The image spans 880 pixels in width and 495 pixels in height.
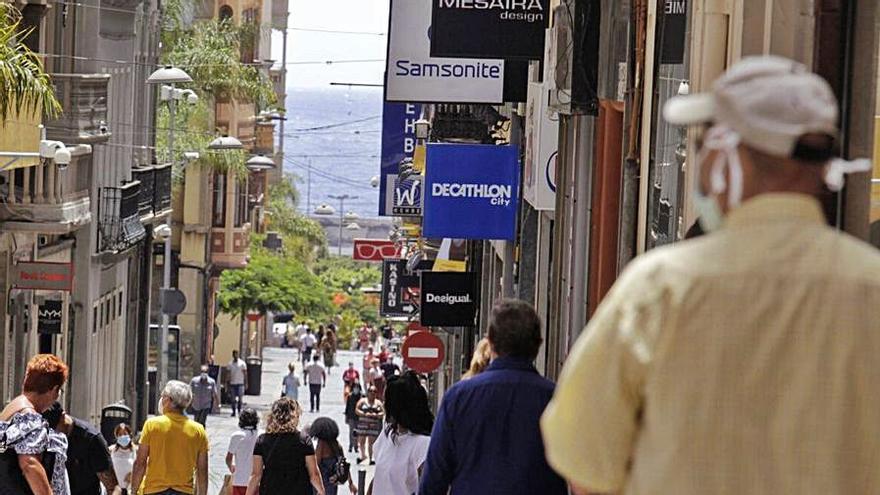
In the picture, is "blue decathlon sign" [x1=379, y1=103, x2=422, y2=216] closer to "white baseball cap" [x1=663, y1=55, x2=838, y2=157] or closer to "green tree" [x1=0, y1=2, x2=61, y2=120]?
"green tree" [x1=0, y1=2, x2=61, y2=120]

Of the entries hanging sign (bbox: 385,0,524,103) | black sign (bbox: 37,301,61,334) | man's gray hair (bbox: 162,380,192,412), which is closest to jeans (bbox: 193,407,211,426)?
black sign (bbox: 37,301,61,334)

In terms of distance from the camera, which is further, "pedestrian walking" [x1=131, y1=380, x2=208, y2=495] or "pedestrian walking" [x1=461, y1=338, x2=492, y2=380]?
"pedestrian walking" [x1=131, y1=380, x2=208, y2=495]

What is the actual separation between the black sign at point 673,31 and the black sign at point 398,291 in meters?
33.9

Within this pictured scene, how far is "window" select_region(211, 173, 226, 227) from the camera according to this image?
2712 inches

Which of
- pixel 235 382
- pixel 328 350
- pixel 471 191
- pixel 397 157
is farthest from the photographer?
pixel 328 350

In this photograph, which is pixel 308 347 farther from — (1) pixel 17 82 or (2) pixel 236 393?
(1) pixel 17 82

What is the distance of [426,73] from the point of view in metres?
20.7

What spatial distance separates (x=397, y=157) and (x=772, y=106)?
34576mm

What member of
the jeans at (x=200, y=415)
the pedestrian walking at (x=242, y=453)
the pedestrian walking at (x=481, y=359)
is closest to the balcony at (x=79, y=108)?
the jeans at (x=200, y=415)

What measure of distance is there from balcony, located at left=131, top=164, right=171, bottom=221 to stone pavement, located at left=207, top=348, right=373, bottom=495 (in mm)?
4816

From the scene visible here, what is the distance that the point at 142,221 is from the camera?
45.8 meters

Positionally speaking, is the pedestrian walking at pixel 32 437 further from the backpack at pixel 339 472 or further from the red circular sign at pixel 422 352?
the red circular sign at pixel 422 352

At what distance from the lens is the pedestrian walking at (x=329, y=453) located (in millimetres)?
19125

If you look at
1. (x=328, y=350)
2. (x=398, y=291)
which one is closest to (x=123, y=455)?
(x=398, y=291)
